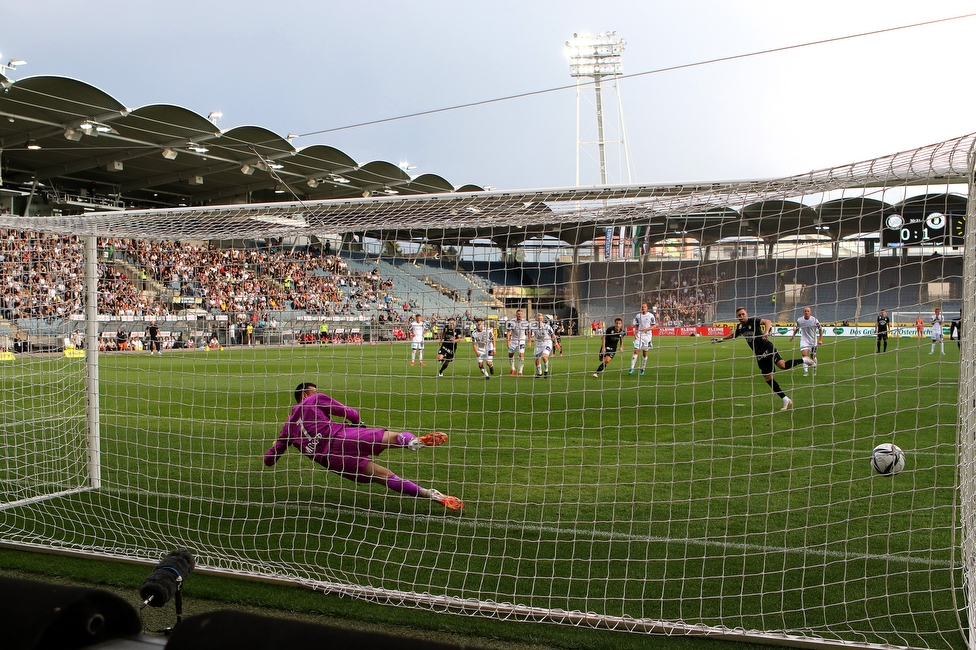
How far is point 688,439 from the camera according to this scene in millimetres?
8898

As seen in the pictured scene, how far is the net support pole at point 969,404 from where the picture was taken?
11.0 ft

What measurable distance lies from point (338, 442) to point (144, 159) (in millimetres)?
23522

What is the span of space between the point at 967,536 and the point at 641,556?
186cm

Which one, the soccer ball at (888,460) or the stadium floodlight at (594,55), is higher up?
the stadium floodlight at (594,55)

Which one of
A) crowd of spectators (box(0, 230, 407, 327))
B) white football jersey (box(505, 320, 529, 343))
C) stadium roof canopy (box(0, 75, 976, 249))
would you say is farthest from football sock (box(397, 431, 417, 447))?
white football jersey (box(505, 320, 529, 343))

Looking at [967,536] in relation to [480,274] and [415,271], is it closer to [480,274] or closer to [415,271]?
[480,274]

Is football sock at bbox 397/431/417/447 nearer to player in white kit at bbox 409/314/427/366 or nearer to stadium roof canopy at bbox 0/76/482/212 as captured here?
player in white kit at bbox 409/314/427/366

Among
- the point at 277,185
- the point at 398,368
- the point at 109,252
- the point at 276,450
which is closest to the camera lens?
the point at 276,450

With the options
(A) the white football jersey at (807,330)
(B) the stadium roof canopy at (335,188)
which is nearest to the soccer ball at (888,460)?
(B) the stadium roof canopy at (335,188)

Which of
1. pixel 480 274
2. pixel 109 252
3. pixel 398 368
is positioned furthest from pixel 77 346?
pixel 398 368

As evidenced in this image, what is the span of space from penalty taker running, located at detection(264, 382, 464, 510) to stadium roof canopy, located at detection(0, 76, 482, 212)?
10752 mm

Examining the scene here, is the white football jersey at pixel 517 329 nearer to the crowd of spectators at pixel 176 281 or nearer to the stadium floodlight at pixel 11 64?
the crowd of spectators at pixel 176 281

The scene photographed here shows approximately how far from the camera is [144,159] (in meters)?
24.9

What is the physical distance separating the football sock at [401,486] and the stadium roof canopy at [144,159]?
11084 millimetres
